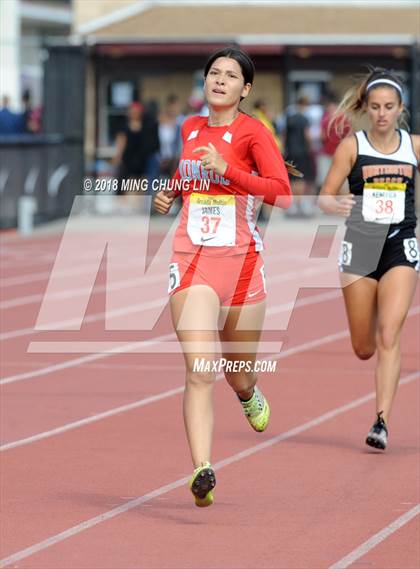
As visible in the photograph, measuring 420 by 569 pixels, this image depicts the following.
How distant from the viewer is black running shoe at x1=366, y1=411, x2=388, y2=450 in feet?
28.3

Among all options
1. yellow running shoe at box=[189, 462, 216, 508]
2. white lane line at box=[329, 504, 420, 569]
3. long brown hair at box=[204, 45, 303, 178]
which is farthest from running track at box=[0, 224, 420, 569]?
long brown hair at box=[204, 45, 303, 178]

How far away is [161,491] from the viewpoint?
304 inches

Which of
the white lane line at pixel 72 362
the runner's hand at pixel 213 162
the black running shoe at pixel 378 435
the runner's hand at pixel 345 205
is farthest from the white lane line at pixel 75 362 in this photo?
the runner's hand at pixel 213 162

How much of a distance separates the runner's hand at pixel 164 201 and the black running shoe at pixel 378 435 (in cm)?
199

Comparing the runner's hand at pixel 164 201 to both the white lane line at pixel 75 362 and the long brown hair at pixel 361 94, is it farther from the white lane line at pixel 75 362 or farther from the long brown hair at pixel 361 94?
the white lane line at pixel 75 362

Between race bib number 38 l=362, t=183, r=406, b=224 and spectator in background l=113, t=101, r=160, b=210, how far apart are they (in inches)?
728

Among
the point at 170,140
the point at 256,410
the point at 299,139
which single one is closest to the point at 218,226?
the point at 256,410

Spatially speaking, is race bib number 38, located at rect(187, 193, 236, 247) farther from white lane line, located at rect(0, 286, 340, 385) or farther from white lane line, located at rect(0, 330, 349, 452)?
white lane line, located at rect(0, 286, 340, 385)

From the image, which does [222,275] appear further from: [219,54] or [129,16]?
[129,16]

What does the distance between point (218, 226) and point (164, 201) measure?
0.32 m

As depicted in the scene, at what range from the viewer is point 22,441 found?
9008mm

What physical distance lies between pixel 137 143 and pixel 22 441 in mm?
18686

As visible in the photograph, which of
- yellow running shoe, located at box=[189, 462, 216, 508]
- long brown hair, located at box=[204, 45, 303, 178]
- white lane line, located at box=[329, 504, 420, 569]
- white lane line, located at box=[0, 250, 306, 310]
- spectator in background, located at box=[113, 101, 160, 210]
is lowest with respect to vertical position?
white lane line, located at box=[0, 250, 306, 310]

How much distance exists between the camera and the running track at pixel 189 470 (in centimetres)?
657
